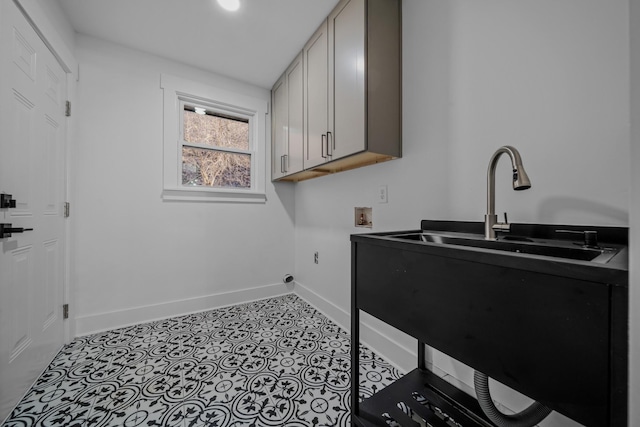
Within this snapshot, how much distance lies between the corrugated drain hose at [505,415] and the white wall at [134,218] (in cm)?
222

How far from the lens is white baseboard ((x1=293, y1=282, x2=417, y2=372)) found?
60.4 inches

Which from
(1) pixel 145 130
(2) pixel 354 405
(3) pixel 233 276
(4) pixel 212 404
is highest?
(1) pixel 145 130

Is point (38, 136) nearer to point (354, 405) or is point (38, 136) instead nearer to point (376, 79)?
point (376, 79)

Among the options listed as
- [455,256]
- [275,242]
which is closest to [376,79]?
[455,256]

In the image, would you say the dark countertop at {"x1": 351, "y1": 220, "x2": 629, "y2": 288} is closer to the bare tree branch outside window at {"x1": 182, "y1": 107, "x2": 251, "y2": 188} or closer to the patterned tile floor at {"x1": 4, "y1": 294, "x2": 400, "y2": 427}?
the patterned tile floor at {"x1": 4, "y1": 294, "x2": 400, "y2": 427}

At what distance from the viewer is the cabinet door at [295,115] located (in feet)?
7.09

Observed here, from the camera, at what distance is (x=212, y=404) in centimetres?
127

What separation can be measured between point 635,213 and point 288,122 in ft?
7.63

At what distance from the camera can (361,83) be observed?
4.80 ft

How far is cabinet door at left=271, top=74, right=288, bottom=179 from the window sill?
0.31 m


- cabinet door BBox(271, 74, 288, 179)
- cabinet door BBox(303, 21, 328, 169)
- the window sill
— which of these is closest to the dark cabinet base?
cabinet door BBox(303, 21, 328, 169)

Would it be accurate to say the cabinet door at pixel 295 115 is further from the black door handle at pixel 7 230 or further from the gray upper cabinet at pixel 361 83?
the black door handle at pixel 7 230

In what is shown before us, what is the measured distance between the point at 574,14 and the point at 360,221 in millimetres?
1450

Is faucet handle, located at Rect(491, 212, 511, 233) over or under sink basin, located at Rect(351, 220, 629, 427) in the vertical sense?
over
